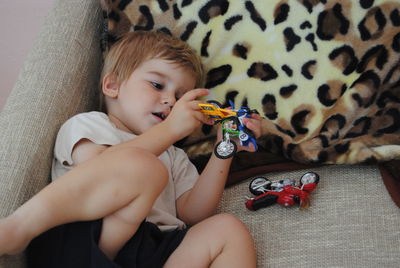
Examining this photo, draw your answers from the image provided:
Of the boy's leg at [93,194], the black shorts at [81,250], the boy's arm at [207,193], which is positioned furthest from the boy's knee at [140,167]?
the boy's arm at [207,193]

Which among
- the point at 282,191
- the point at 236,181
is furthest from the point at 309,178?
the point at 236,181

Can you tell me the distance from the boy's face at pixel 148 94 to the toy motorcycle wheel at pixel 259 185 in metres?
0.26

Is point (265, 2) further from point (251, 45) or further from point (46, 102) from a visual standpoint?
point (46, 102)

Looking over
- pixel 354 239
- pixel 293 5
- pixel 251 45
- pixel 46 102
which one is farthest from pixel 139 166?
pixel 293 5

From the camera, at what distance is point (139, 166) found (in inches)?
36.3

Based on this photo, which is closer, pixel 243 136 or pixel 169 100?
pixel 243 136

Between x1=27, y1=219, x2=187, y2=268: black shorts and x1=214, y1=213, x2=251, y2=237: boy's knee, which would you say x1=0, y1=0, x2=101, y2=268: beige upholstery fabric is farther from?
x1=214, y1=213, x2=251, y2=237: boy's knee

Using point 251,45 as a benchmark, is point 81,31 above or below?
above

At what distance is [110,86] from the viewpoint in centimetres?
126

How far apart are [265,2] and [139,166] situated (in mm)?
651

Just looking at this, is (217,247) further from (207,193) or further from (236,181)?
(236,181)

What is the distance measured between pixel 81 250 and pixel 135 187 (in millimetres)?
145

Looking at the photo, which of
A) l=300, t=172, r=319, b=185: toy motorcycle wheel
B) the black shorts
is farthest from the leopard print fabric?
the black shorts

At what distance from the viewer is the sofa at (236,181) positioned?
39.6 inches
